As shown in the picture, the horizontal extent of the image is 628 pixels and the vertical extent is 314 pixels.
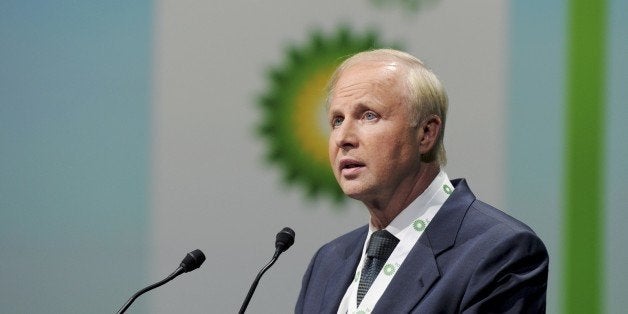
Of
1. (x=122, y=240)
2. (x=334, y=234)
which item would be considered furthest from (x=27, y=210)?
(x=334, y=234)

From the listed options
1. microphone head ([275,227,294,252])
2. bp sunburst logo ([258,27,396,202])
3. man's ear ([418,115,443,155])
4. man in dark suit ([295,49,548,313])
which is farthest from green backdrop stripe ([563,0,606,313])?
microphone head ([275,227,294,252])

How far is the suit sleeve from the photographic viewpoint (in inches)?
81.7

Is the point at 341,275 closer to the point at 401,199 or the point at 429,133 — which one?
the point at 401,199

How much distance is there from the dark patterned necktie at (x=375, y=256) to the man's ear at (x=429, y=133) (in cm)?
26

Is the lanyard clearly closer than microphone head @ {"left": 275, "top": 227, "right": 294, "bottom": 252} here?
Yes

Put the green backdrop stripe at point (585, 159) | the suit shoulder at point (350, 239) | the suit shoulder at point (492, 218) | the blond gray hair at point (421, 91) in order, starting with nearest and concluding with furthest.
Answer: the suit shoulder at point (492, 218)
the blond gray hair at point (421, 91)
the suit shoulder at point (350, 239)
the green backdrop stripe at point (585, 159)

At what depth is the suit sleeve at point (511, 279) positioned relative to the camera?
2076 mm

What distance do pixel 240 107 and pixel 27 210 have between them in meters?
0.98

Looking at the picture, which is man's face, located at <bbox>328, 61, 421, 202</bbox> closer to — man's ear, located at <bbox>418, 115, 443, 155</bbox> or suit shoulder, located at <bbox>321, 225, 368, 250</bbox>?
man's ear, located at <bbox>418, 115, 443, 155</bbox>

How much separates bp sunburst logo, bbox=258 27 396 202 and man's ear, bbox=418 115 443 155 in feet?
3.53

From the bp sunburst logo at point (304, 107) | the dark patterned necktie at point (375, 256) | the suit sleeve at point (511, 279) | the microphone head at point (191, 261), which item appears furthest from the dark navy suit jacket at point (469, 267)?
the bp sunburst logo at point (304, 107)

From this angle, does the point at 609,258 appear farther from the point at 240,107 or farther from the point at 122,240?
the point at 122,240

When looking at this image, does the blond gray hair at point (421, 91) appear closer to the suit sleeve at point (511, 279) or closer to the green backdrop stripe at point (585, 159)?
the suit sleeve at point (511, 279)

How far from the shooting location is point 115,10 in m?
3.70
